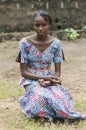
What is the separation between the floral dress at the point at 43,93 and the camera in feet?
17.0

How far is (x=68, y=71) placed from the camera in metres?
8.98

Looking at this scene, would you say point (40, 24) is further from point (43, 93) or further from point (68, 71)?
point (68, 71)

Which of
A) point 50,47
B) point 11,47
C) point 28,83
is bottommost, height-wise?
point 11,47

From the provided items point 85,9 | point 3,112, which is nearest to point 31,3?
point 85,9

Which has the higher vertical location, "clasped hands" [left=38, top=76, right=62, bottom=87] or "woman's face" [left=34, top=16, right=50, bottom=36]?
"woman's face" [left=34, top=16, right=50, bottom=36]

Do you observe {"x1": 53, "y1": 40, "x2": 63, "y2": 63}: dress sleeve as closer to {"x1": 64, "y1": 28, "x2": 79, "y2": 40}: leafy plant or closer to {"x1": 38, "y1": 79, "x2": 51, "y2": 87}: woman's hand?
{"x1": 38, "y1": 79, "x2": 51, "y2": 87}: woman's hand

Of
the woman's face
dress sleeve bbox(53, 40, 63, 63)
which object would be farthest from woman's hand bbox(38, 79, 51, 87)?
the woman's face

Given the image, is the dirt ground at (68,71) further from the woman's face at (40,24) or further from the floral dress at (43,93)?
the woman's face at (40,24)

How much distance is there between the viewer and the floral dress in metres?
5.19

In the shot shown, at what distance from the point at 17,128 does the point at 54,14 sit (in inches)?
347

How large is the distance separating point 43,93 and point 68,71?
3.79 metres

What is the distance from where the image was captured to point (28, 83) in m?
5.42

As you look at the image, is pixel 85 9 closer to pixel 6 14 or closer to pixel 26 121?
pixel 6 14

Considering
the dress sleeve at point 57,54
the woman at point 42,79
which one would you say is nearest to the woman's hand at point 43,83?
the woman at point 42,79
